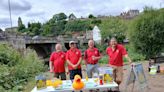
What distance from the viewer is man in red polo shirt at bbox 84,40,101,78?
8.13m

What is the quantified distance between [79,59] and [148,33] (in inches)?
349

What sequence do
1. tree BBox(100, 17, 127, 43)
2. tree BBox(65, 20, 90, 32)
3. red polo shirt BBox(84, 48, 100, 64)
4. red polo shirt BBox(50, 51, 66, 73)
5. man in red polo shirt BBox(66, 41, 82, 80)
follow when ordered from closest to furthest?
man in red polo shirt BBox(66, 41, 82, 80), red polo shirt BBox(50, 51, 66, 73), red polo shirt BBox(84, 48, 100, 64), tree BBox(100, 17, 127, 43), tree BBox(65, 20, 90, 32)

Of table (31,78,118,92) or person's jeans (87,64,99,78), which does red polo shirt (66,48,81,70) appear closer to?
person's jeans (87,64,99,78)

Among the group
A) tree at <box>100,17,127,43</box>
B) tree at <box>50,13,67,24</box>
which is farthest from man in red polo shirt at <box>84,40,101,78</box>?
tree at <box>50,13,67,24</box>

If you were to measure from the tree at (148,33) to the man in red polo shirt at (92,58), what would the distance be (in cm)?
825

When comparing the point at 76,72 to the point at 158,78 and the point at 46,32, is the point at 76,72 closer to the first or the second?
the point at 158,78

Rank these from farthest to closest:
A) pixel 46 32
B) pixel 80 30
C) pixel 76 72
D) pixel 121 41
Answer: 1. pixel 80 30
2. pixel 46 32
3. pixel 121 41
4. pixel 76 72

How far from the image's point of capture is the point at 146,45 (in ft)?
53.7

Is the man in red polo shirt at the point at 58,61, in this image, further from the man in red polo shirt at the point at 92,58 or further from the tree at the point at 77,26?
the tree at the point at 77,26

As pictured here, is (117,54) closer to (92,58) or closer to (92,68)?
(92,58)

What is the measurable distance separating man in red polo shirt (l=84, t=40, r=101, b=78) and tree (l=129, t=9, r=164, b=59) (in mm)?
8249

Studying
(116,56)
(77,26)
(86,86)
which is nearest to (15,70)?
(116,56)

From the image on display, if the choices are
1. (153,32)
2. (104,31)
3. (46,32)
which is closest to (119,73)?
(153,32)

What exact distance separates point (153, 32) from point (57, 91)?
10.5 meters
